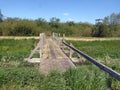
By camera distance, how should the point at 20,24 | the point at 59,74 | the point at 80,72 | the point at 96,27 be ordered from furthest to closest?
the point at 96,27
the point at 20,24
the point at 59,74
the point at 80,72

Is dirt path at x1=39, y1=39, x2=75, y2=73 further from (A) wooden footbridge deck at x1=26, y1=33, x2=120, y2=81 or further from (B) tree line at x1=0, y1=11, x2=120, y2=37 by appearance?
(B) tree line at x1=0, y1=11, x2=120, y2=37

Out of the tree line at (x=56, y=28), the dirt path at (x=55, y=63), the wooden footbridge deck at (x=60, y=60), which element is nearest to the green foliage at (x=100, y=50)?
the wooden footbridge deck at (x=60, y=60)

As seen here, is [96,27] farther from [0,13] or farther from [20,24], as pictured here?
[0,13]

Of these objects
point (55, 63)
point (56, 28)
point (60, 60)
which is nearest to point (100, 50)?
point (60, 60)

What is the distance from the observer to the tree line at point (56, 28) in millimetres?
73125

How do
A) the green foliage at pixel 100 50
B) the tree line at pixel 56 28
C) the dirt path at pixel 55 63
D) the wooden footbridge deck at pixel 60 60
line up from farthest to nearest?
the tree line at pixel 56 28
the green foliage at pixel 100 50
the dirt path at pixel 55 63
the wooden footbridge deck at pixel 60 60

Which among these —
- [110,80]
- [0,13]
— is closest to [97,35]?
[0,13]

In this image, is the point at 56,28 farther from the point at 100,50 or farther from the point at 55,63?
the point at 55,63

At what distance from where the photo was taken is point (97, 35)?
254ft

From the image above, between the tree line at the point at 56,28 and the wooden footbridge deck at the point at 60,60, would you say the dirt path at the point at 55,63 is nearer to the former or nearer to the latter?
the wooden footbridge deck at the point at 60,60

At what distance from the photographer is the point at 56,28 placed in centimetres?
8006

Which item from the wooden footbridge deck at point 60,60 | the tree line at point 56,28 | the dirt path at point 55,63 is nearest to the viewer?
the wooden footbridge deck at point 60,60

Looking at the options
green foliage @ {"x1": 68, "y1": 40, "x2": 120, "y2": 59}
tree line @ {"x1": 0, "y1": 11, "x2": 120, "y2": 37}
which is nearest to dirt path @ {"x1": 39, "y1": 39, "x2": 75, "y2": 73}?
green foliage @ {"x1": 68, "y1": 40, "x2": 120, "y2": 59}

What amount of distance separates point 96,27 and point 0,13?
24.9 meters
